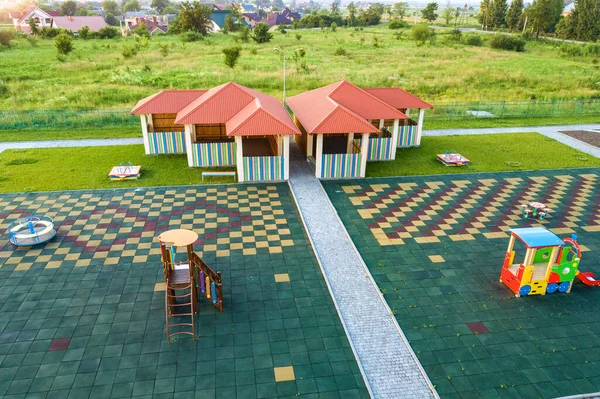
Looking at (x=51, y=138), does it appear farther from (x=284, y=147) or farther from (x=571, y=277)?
(x=571, y=277)

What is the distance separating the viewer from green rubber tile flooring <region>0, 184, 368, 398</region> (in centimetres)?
981

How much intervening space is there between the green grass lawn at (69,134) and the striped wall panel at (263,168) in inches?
421

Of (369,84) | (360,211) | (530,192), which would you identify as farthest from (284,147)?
(369,84)

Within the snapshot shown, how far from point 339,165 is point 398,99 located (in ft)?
22.9

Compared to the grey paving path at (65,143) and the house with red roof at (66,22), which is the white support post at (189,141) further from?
the house with red roof at (66,22)

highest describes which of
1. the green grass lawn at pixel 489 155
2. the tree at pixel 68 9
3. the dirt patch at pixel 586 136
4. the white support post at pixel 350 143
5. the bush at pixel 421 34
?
the tree at pixel 68 9

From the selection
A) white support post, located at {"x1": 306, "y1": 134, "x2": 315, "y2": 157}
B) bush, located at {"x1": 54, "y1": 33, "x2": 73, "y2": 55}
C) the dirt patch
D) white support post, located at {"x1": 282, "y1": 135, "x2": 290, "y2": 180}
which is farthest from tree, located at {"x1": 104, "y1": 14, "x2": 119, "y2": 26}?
the dirt patch

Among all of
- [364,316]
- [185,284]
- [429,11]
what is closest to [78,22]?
[429,11]

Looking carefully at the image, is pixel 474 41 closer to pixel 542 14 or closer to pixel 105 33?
pixel 542 14

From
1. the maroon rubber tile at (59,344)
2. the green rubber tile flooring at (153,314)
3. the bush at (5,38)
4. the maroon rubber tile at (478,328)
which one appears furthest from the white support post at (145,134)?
the bush at (5,38)

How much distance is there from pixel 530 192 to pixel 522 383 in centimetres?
1247

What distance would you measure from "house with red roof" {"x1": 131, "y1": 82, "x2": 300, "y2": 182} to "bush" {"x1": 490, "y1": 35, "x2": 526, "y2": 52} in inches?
2436

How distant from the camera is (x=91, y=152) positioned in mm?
24562

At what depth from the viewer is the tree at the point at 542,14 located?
83.4 m
